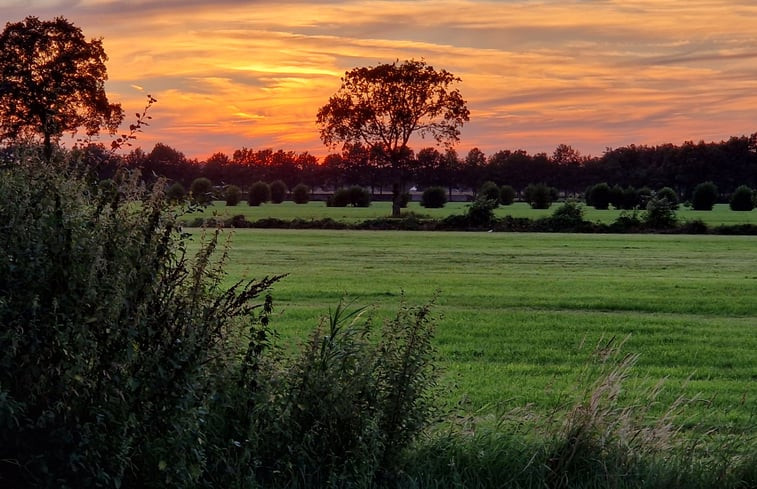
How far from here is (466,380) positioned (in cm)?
1058

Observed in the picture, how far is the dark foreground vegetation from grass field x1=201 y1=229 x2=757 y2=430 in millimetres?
700

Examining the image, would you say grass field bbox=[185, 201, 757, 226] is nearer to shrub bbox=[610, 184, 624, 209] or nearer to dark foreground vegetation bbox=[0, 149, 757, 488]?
shrub bbox=[610, 184, 624, 209]

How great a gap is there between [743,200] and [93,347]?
3612 inches

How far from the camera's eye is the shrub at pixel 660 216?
5275cm

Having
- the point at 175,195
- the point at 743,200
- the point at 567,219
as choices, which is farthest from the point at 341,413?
the point at 743,200

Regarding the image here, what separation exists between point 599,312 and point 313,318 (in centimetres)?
571

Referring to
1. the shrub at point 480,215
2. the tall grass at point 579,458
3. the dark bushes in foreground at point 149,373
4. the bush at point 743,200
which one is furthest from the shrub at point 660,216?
the dark bushes in foreground at point 149,373

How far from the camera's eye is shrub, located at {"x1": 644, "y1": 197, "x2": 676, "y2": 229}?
2077 inches

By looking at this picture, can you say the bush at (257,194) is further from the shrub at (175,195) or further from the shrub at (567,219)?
the shrub at (175,195)

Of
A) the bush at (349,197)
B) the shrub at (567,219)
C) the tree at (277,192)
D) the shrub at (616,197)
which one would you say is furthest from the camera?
the tree at (277,192)

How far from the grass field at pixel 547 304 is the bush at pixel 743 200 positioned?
177 feet

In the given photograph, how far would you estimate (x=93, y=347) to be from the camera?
5.35 metres

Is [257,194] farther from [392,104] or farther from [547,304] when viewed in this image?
[547,304]

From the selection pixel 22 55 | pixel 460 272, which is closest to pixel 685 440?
pixel 460 272
